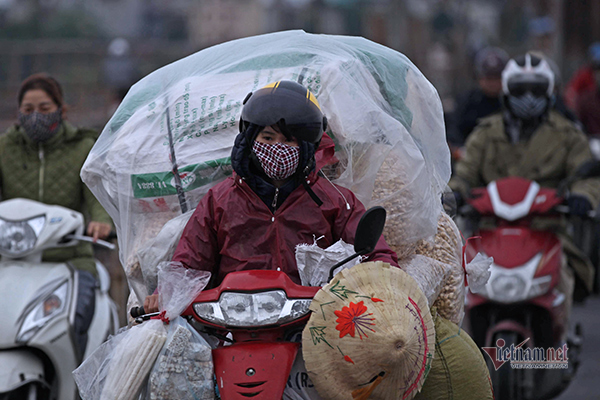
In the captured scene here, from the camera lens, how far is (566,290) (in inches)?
236

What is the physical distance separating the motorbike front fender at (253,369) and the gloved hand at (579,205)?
3182 mm

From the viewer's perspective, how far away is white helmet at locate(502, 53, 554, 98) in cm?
632

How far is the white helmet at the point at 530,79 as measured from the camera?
632 cm

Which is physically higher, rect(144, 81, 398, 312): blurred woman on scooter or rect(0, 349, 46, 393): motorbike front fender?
rect(144, 81, 398, 312): blurred woman on scooter

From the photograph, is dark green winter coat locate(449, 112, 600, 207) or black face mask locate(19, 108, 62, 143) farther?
dark green winter coat locate(449, 112, 600, 207)

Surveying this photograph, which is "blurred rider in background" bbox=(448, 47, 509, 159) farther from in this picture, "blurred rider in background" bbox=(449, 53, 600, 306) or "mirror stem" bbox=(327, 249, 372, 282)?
"mirror stem" bbox=(327, 249, 372, 282)


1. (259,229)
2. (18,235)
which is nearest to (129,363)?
(259,229)

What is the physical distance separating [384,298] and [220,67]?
1.56 meters

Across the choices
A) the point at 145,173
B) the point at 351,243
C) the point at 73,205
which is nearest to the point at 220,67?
the point at 145,173

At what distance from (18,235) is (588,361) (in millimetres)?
5215

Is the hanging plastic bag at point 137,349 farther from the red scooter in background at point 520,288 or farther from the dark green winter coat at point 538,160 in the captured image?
the dark green winter coat at point 538,160

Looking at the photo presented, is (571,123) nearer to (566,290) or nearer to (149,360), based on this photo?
(566,290)

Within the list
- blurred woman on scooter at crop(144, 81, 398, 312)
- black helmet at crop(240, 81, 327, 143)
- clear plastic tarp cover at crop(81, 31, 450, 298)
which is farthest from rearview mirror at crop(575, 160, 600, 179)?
black helmet at crop(240, 81, 327, 143)

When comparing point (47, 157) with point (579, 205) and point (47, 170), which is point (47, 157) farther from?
point (579, 205)
